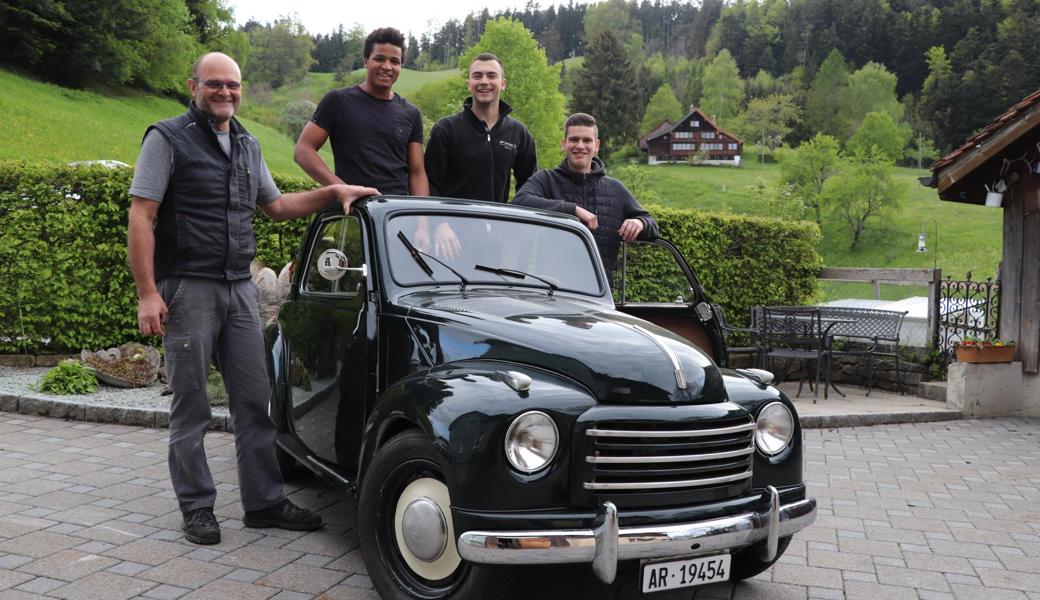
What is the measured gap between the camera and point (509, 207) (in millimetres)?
4520

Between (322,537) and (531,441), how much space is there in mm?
2020

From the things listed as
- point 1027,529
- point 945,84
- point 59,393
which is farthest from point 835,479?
point 945,84

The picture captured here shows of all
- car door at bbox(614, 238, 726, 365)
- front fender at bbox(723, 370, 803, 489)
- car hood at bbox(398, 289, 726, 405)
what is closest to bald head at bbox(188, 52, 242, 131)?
car hood at bbox(398, 289, 726, 405)

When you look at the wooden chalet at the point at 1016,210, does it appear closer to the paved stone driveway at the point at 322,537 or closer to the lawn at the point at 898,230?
the paved stone driveway at the point at 322,537

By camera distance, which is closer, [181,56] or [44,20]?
[44,20]

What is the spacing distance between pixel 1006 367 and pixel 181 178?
9488mm

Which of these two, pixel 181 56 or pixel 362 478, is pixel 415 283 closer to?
pixel 362 478

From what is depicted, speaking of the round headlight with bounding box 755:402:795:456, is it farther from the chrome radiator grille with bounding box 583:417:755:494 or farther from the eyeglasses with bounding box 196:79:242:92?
the eyeglasses with bounding box 196:79:242:92

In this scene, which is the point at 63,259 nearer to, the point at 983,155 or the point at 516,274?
the point at 516,274

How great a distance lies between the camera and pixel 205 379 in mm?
4352

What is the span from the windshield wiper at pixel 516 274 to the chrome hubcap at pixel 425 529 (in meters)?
1.40

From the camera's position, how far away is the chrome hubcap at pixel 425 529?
3.12m

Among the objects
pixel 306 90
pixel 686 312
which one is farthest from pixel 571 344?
pixel 306 90

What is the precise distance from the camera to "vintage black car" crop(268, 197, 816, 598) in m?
2.93
